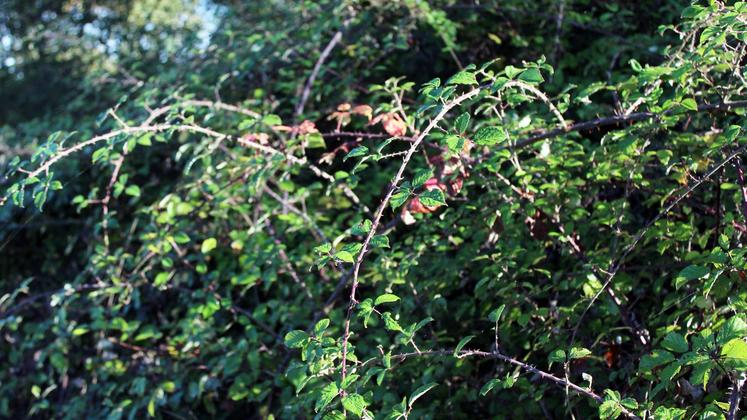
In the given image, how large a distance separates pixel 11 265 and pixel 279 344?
2337 mm

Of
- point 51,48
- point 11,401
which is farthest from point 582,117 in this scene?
point 51,48

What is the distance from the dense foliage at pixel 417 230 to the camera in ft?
6.49

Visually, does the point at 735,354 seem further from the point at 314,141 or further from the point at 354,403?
the point at 314,141

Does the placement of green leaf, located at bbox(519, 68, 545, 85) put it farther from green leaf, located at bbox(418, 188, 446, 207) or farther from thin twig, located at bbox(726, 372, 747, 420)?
thin twig, located at bbox(726, 372, 747, 420)

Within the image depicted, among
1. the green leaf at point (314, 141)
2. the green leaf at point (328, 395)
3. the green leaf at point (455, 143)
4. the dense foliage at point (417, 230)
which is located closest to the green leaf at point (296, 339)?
the dense foliage at point (417, 230)

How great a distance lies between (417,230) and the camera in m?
2.83

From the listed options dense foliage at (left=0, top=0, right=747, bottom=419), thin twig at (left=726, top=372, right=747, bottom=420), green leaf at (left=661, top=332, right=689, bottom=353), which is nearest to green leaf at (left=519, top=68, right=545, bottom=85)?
dense foliage at (left=0, top=0, right=747, bottom=419)

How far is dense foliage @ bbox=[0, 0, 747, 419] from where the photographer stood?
1.98 meters

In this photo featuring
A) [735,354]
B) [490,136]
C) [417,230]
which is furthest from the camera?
[417,230]

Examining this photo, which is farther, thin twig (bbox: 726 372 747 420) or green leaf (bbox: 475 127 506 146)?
green leaf (bbox: 475 127 506 146)

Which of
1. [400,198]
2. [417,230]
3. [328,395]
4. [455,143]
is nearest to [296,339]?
[328,395]

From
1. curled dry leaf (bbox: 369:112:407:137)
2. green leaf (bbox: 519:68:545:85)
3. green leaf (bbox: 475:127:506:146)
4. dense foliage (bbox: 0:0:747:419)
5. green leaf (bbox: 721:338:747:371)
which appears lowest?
dense foliage (bbox: 0:0:747:419)

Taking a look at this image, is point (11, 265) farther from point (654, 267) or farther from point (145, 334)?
point (654, 267)

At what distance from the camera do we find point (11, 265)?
4488mm
